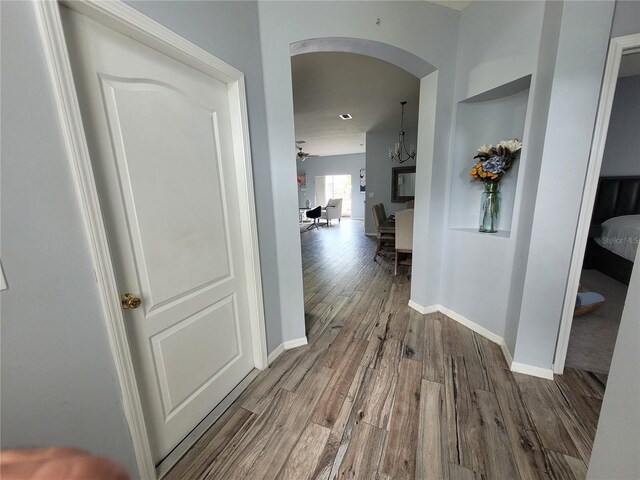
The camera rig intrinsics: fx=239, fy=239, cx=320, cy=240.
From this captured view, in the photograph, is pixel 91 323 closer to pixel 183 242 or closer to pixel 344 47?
pixel 183 242

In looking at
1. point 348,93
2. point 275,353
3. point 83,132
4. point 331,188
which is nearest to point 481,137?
point 348,93

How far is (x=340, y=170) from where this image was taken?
32.9ft

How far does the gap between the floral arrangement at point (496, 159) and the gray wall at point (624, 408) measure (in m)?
1.55

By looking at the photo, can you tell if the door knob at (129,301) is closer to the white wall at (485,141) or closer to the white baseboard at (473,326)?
the white wall at (485,141)

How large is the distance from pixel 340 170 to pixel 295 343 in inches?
350

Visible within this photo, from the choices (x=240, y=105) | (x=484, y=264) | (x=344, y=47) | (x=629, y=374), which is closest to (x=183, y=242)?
(x=240, y=105)

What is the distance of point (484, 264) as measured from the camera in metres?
2.12

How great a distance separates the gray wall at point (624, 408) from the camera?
2.04 feet

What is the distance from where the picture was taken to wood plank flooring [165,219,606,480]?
1.16m

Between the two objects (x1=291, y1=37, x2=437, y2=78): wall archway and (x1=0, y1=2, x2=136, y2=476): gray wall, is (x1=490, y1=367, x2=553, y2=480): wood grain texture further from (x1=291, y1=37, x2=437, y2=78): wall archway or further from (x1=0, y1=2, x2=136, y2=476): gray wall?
(x1=291, y1=37, x2=437, y2=78): wall archway

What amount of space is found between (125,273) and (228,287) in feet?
1.94

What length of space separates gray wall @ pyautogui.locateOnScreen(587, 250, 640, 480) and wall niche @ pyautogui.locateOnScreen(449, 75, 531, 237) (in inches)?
59.4

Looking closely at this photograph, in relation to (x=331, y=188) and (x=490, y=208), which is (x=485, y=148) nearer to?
(x=490, y=208)

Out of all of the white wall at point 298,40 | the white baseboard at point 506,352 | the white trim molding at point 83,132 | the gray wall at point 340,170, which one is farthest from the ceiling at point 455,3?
the gray wall at point 340,170
